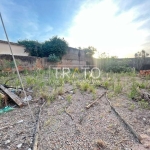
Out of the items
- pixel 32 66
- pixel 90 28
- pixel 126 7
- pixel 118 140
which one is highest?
pixel 126 7

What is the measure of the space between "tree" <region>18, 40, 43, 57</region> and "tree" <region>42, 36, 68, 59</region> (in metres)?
0.44

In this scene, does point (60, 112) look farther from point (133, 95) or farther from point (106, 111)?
point (133, 95)

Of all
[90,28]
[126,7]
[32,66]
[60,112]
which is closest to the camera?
[60,112]

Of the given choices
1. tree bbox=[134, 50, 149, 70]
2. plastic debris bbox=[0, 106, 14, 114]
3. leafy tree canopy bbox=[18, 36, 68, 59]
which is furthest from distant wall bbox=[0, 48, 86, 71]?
tree bbox=[134, 50, 149, 70]

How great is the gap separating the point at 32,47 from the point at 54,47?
1.98 meters

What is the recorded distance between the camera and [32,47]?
10961 mm

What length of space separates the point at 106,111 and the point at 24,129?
5.70 ft

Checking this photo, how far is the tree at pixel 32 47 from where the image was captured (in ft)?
35.3

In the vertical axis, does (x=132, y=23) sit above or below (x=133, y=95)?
above

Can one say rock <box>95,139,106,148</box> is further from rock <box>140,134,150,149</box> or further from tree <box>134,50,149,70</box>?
tree <box>134,50,149,70</box>

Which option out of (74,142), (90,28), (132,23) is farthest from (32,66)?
(74,142)

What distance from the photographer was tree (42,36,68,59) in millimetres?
11711

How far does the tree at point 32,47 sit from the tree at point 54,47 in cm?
44

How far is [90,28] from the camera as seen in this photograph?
580 cm
